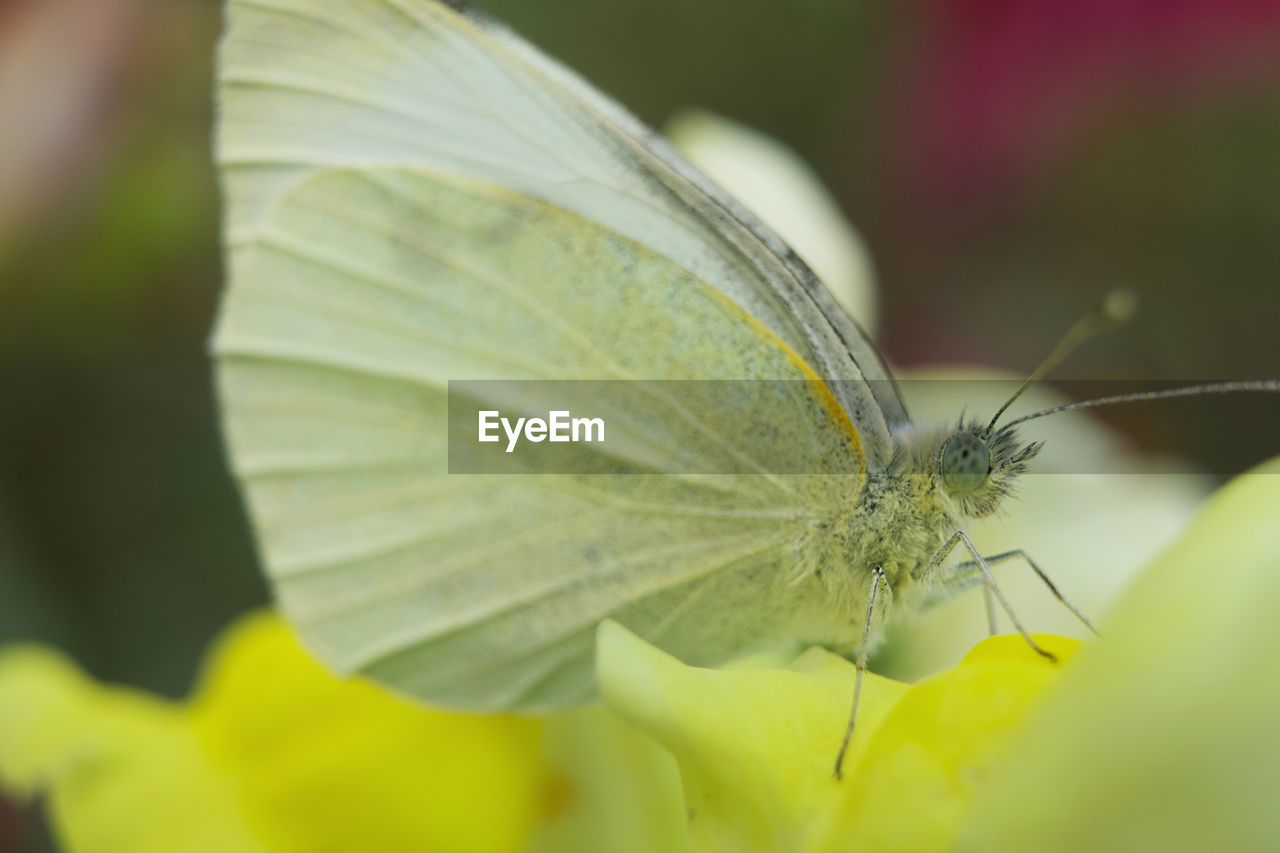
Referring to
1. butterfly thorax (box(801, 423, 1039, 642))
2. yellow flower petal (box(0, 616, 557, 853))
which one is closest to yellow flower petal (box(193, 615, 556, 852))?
yellow flower petal (box(0, 616, 557, 853))

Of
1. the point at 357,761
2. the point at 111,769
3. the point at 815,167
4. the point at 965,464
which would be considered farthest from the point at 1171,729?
the point at 815,167

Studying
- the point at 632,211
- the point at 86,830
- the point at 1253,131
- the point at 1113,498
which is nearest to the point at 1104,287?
the point at 1253,131

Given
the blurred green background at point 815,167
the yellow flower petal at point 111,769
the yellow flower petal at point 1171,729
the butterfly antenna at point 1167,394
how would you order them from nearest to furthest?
the yellow flower petal at point 1171,729, the butterfly antenna at point 1167,394, the yellow flower petal at point 111,769, the blurred green background at point 815,167

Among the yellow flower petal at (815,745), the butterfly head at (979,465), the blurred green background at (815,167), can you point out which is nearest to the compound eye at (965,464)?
the butterfly head at (979,465)

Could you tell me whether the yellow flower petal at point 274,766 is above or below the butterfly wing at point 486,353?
below

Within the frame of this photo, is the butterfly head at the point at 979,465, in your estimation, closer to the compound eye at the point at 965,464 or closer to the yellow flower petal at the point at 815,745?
the compound eye at the point at 965,464
